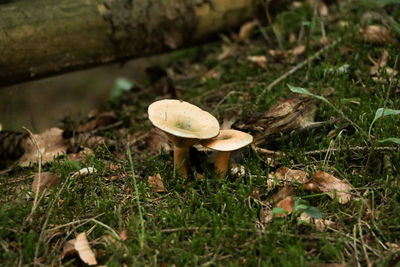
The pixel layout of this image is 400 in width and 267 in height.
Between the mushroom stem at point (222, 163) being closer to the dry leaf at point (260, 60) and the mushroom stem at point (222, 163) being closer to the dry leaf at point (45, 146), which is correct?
the dry leaf at point (45, 146)

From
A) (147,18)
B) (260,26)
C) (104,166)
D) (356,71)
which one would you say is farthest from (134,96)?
(356,71)

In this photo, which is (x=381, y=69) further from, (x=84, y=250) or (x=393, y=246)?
(x=84, y=250)

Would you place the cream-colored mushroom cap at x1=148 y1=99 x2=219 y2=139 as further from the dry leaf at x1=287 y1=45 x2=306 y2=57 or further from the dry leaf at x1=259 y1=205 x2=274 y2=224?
the dry leaf at x1=287 y1=45 x2=306 y2=57

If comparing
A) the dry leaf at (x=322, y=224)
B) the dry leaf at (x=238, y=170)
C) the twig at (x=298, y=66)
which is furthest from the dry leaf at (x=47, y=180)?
the twig at (x=298, y=66)

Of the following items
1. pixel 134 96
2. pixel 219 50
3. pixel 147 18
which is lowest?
pixel 134 96

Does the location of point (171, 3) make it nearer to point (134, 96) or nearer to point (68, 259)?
point (134, 96)

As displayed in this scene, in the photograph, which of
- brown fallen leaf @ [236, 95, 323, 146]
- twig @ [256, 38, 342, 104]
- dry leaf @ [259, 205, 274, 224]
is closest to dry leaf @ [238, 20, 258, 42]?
twig @ [256, 38, 342, 104]

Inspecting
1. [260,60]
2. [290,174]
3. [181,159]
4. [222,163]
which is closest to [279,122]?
[290,174]
